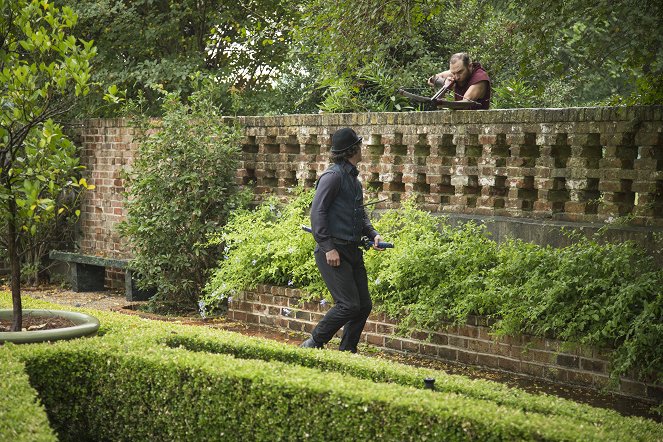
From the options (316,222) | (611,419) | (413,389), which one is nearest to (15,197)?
(316,222)

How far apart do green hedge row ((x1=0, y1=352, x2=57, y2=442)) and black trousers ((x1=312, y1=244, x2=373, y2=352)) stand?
258cm

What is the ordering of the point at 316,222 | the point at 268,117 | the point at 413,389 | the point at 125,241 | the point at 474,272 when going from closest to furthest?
the point at 413,389 < the point at 316,222 < the point at 474,272 < the point at 268,117 < the point at 125,241

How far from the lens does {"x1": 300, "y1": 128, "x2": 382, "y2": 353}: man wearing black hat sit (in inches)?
305

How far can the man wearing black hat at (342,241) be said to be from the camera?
7.75 meters

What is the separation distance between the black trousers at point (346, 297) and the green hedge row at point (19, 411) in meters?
2.58

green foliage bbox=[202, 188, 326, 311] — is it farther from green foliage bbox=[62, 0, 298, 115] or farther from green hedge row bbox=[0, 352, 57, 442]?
green foliage bbox=[62, 0, 298, 115]

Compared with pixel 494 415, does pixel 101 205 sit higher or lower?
higher

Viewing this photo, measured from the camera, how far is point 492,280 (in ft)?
27.0

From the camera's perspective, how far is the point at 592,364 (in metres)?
7.40

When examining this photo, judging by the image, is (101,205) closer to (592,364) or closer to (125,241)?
(125,241)

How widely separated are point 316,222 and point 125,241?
266 inches

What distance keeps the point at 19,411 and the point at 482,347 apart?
4231mm

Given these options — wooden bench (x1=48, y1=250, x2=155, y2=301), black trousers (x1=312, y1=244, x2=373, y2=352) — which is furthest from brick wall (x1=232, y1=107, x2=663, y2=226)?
wooden bench (x1=48, y1=250, x2=155, y2=301)

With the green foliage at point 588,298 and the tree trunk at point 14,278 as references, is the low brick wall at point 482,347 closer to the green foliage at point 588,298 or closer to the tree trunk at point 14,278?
the green foliage at point 588,298
